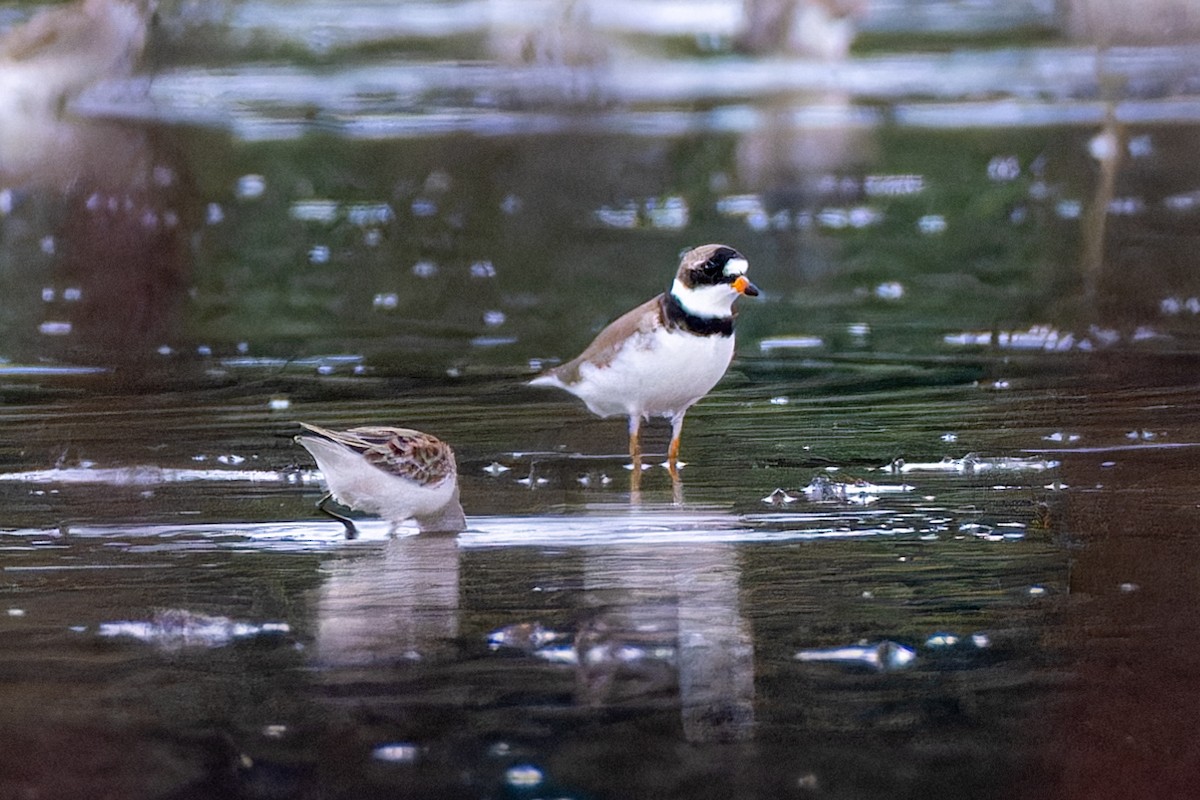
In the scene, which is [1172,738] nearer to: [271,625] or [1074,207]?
[271,625]

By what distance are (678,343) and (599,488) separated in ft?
2.26

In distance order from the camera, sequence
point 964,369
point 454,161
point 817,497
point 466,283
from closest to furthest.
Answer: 1. point 817,497
2. point 964,369
3. point 466,283
4. point 454,161

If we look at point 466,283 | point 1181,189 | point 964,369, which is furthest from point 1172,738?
point 1181,189

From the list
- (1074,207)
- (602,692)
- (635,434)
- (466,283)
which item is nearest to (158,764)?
(602,692)

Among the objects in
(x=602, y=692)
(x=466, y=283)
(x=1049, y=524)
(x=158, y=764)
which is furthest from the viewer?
(x=466, y=283)

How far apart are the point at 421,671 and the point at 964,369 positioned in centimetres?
452

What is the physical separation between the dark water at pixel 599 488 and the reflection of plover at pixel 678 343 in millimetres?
292

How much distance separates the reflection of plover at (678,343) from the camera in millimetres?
6738

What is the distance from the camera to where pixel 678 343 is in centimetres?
674

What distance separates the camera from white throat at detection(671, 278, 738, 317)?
6.74 meters

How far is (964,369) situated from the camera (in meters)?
8.34

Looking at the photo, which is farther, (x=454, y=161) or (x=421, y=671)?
(x=454, y=161)

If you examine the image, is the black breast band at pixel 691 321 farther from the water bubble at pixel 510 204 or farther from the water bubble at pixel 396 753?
the water bubble at pixel 510 204

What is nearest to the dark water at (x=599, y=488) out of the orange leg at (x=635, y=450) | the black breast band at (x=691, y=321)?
the orange leg at (x=635, y=450)
